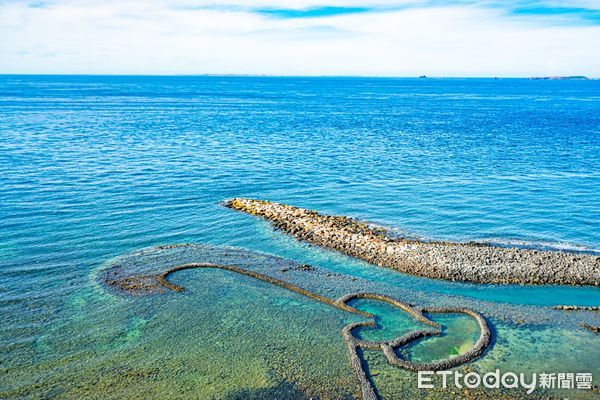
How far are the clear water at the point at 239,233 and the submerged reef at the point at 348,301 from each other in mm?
663

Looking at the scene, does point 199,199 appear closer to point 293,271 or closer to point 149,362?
point 293,271

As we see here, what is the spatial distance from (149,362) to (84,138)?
68.3 meters

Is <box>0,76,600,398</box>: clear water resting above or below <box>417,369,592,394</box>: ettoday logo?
above

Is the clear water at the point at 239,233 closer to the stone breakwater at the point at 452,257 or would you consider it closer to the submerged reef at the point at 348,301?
the submerged reef at the point at 348,301

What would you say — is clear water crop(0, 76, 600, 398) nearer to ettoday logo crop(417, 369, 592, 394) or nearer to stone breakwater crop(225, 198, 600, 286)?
ettoday logo crop(417, 369, 592, 394)

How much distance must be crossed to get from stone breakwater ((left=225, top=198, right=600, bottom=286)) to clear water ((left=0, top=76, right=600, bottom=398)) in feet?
3.80

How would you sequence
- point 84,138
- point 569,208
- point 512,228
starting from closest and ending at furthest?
point 512,228
point 569,208
point 84,138

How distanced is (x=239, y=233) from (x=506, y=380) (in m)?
25.2

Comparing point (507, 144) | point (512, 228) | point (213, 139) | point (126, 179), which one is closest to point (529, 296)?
point (512, 228)

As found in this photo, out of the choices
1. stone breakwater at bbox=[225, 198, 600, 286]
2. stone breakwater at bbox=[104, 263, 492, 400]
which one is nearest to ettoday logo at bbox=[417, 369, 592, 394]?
stone breakwater at bbox=[104, 263, 492, 400]

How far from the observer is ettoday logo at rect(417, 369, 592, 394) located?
2200 centimetres

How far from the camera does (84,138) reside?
8175 cm

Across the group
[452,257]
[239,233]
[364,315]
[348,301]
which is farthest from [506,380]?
[239,233]

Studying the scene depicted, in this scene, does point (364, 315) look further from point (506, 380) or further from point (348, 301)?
point (506, 380)
